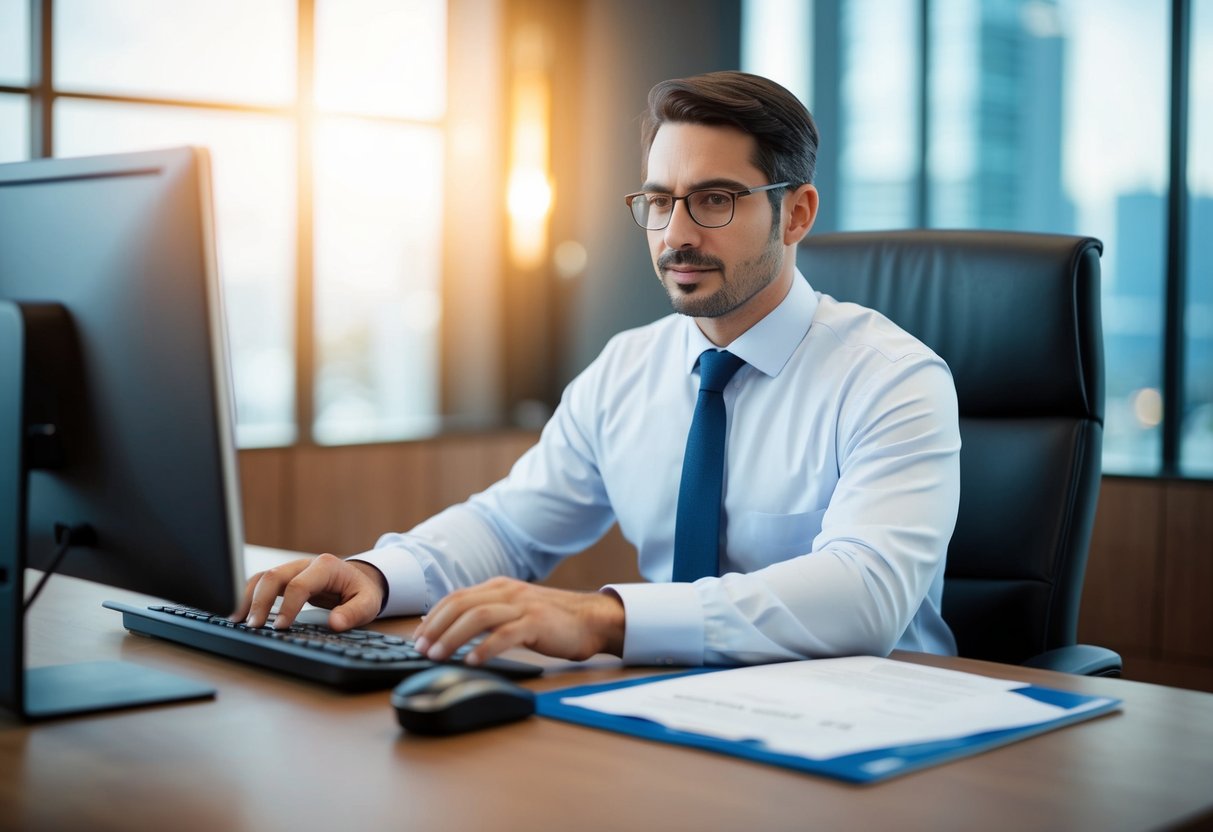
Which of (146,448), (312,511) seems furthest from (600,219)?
(146,448)

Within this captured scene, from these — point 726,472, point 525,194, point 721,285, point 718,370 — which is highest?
point 525,194

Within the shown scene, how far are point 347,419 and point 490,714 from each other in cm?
382

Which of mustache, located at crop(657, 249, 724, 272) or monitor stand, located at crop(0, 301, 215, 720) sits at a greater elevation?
mustache, located at crop(657, 249, 724, 272)

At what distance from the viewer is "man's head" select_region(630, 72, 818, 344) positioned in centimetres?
180

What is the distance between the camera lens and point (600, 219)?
518cm

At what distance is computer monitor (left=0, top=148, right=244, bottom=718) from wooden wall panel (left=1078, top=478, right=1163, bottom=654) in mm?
2974

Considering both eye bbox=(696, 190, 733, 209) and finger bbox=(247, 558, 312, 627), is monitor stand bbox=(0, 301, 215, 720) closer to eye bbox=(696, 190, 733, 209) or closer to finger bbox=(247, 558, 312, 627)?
finger bbox=(247, 558, 312, 627)

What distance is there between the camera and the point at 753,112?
1808mm

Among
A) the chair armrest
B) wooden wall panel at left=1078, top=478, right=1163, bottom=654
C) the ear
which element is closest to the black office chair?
the chair armrest

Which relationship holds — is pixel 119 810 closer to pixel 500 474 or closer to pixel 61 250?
pixel 61 250

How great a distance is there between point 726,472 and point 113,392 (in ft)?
2.98

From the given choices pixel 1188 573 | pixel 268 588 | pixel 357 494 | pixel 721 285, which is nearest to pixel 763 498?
pixel 721 285

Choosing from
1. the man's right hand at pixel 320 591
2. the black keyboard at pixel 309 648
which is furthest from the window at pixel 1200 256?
the black keyboard at pixel 309 648

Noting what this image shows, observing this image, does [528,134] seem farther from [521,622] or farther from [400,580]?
[521,622]
